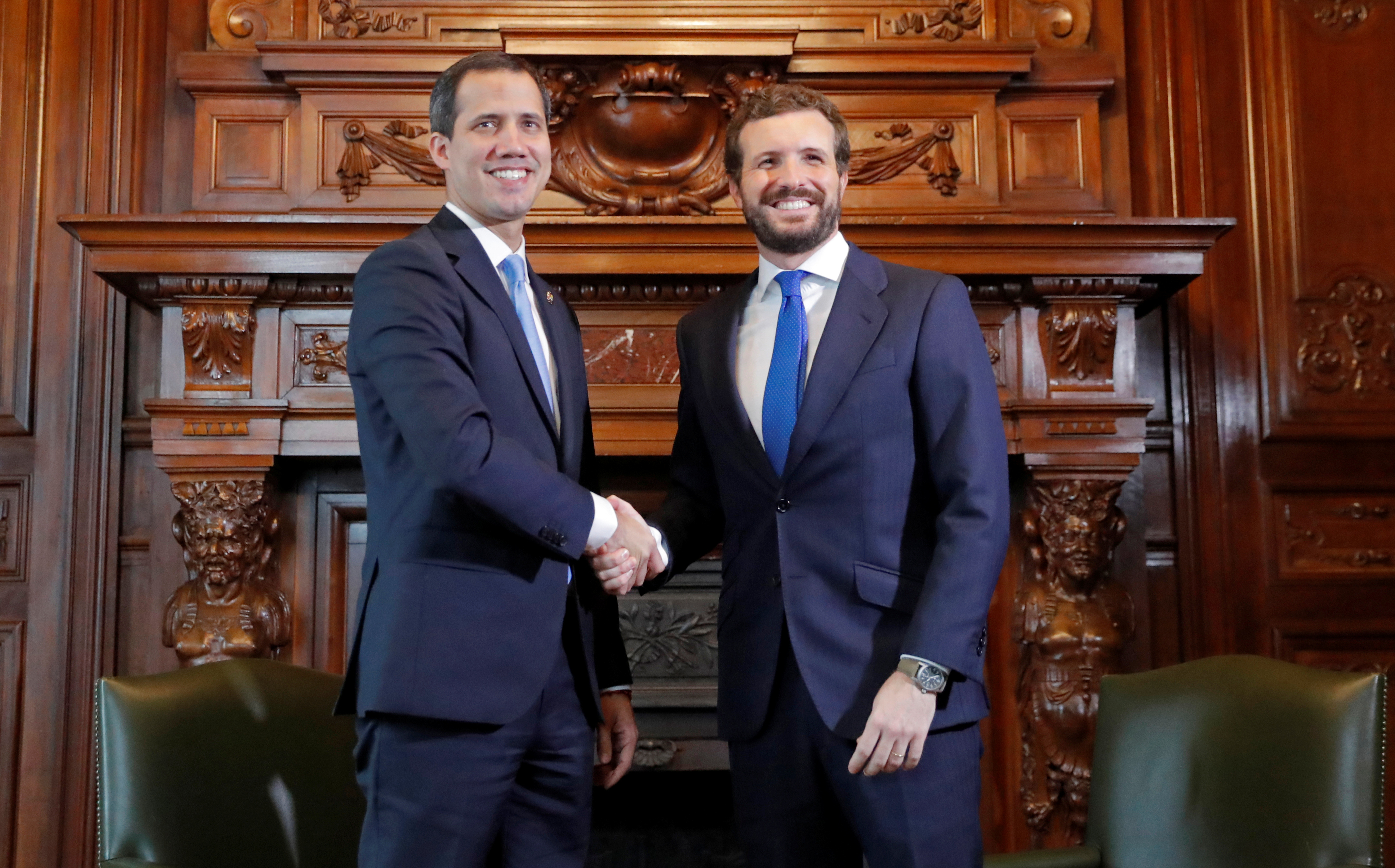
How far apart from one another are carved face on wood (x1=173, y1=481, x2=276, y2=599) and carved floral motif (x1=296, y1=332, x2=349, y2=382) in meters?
0.33

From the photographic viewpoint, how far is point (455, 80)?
76.7 inches

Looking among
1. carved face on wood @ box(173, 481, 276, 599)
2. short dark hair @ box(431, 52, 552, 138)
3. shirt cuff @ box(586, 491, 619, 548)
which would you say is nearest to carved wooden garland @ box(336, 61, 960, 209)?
carved face on wood @ box(173, 481, 276, 599)

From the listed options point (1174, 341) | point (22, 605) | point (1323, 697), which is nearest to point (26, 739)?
point (22, 605)

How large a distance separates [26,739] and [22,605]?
36 centimetres

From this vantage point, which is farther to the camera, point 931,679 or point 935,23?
point 935,23

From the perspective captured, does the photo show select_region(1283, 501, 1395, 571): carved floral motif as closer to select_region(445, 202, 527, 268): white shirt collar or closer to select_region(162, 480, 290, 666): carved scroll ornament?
select_region(445, 202, 527, 268): white shirt collar

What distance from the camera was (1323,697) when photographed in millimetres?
2084

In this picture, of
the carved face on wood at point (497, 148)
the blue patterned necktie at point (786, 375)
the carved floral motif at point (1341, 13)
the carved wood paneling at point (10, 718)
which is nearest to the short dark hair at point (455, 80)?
the carved face on wood at point (497, 148)

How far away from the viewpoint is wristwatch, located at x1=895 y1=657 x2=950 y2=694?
168 cm

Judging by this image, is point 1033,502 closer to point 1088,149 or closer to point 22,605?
point 1088,149

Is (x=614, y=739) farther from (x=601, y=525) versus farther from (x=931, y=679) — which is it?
(x=931, y=679)

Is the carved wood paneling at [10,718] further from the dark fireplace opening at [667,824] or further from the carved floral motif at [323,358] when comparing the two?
the dark fireplace opening at [667,824]

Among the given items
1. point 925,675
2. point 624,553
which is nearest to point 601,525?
point 624,553

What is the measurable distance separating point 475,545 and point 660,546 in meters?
0.40
